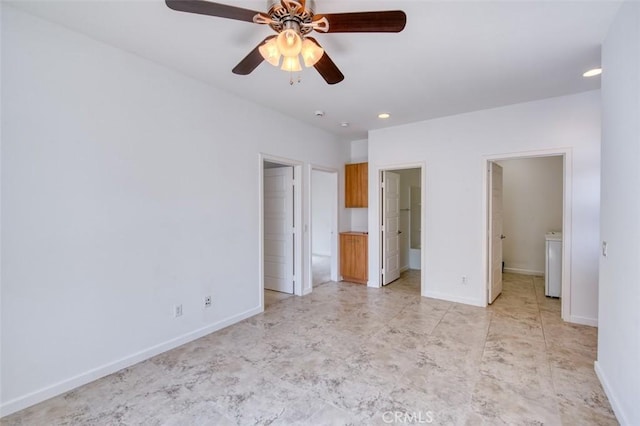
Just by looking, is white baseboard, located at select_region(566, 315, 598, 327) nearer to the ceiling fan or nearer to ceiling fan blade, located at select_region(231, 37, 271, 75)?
the ceiling fan

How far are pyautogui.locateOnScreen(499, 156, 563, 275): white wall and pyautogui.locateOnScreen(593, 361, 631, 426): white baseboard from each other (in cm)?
406

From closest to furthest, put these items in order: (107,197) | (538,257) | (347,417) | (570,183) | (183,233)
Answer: (347,417) → (107,197) → (183,233) → (570,183) → (538,257)

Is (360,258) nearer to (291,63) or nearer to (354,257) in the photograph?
(354,257)

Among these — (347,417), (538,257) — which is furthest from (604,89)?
(538,257)

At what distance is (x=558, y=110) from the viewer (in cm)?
356

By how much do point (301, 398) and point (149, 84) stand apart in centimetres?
300

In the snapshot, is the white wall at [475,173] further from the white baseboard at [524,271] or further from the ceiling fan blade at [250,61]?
the ceiling fan blade at [250,61]

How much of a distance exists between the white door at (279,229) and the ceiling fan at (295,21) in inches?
113

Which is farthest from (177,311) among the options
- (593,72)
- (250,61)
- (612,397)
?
(593,72)

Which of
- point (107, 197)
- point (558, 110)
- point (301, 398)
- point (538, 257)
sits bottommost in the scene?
point (301, 398)


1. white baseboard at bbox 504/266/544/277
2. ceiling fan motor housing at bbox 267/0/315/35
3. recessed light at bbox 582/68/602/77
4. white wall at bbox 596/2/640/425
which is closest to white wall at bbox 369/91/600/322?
recessed light at bbox 582/68/602/77

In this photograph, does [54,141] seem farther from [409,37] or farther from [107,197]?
[409,37]

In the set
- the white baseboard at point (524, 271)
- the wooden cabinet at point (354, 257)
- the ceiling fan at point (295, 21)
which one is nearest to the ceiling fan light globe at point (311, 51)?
the ceiling fan at point (295, 21)

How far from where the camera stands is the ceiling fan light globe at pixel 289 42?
1.68 metres
